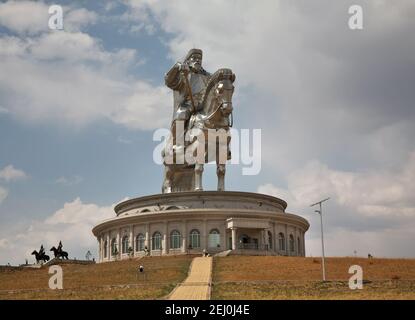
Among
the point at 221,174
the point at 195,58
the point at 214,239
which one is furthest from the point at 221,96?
the point at 214,239

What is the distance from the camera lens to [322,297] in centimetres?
2966

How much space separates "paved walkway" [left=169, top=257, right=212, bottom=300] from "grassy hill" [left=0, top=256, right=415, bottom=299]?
570mm

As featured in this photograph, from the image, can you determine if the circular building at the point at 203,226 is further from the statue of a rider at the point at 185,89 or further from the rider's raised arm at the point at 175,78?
the rider's raised arm at the point at 175,78

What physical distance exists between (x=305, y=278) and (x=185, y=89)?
37.1 metres

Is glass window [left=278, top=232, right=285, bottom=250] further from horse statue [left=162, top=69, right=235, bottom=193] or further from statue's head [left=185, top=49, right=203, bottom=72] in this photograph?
statue's head [left=185, top=49, right=203, bottom=72]

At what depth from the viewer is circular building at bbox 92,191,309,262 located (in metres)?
61.5

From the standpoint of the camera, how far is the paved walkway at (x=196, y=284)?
29.6 meters

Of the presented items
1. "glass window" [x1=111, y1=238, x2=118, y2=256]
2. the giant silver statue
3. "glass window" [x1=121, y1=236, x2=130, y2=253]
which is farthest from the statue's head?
"glass window" [x1=111, y1=238, x2=118, y2=256]

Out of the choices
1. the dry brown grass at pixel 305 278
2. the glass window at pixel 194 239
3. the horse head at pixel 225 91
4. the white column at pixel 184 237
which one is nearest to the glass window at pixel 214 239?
the glass window at pixel 194 239

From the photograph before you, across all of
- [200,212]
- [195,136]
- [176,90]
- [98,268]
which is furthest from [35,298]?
[176,90]

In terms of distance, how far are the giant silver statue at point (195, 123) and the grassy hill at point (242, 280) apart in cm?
1756

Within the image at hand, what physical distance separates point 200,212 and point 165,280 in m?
23.5

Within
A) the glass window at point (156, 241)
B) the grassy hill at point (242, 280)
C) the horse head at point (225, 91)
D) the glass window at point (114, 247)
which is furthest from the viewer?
the glass window at point (114, 247)
